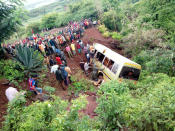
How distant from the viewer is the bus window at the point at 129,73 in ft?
25.2

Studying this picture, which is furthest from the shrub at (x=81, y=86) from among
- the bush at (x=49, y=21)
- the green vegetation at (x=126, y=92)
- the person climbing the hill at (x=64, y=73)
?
the bush at (x=49, y=21)

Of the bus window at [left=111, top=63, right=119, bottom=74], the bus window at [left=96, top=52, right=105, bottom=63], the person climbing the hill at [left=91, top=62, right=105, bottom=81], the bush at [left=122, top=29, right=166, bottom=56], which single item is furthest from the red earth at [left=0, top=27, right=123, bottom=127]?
the bush at [left=122, top=29, right=166, bottom=56]

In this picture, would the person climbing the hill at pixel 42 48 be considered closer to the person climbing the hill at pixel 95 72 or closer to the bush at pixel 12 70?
the bush at pixel 12 70

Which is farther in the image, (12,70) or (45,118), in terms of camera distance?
(12,70)

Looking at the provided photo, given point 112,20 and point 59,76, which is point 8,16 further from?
point 112,20

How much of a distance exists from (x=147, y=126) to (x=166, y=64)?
6.39 m

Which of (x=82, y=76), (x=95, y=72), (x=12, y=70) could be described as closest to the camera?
(x=12, y=70)

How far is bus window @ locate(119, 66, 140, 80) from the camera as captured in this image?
25.2ft

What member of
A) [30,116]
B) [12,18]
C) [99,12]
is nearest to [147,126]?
[30,116]

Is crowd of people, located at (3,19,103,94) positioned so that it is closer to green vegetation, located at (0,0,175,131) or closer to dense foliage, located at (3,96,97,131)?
green vegetation, located at (0,0,175,131)

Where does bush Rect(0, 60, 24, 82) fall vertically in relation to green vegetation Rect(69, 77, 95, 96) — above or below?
above

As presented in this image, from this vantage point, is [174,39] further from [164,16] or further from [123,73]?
[123,73]

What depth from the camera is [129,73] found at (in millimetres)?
7785

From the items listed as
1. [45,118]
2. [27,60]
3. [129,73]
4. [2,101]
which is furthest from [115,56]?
[45,118]
